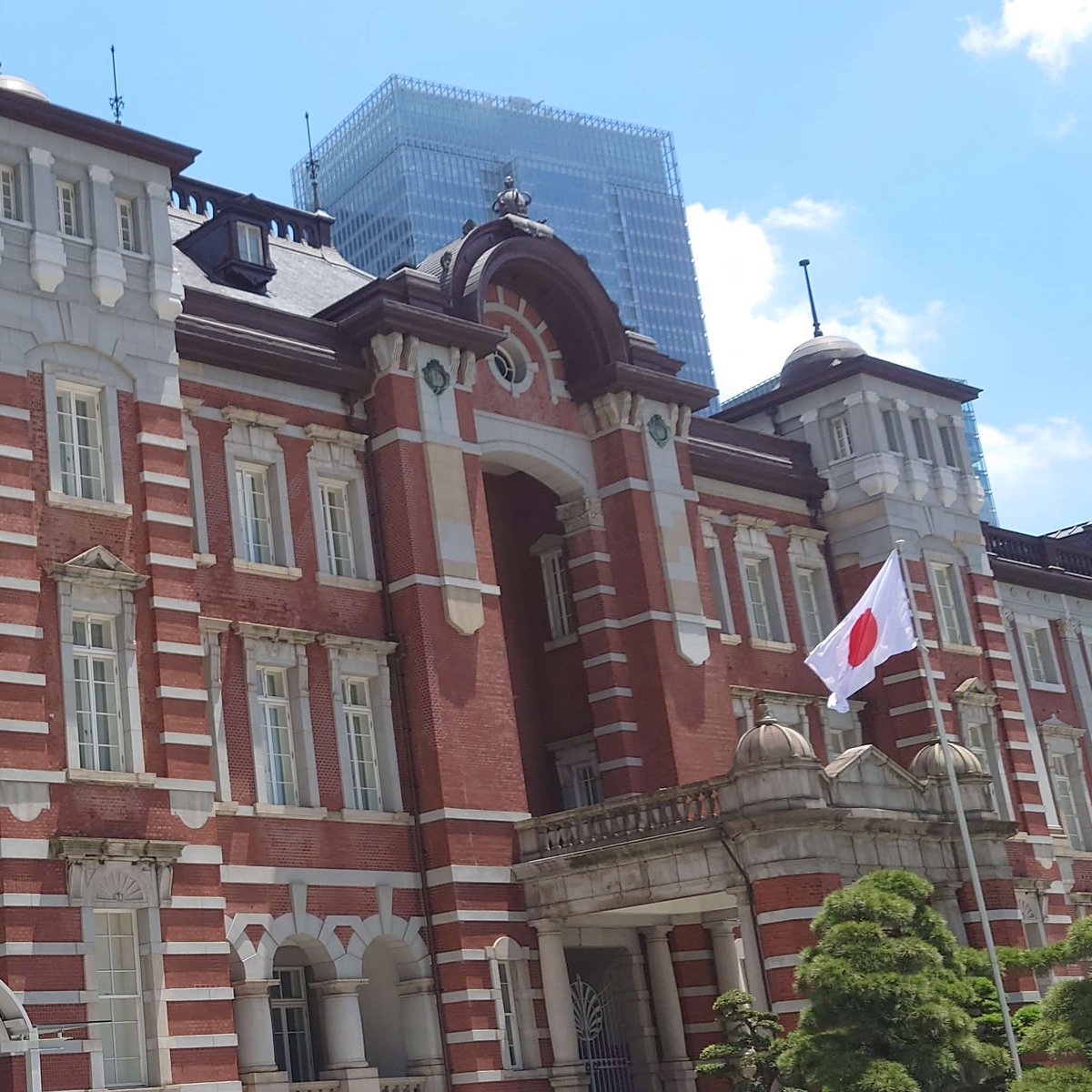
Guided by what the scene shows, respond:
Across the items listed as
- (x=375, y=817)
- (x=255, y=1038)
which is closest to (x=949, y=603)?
(x=375, y=817)

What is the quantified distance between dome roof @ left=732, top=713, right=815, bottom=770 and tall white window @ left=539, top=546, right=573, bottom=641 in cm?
811

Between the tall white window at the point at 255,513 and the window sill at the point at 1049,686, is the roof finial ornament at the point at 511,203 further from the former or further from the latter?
the window sill at the point at 1049,686

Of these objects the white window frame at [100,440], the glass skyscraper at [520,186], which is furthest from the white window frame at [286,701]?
the glass skyscraper at [520,186]

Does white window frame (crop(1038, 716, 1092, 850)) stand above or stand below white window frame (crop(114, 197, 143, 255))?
below

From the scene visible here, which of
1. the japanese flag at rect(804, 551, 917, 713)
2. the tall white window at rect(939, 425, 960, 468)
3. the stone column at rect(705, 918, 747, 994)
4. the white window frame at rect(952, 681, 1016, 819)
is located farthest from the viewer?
the tall white window at rect(939, 425, 960, 468)

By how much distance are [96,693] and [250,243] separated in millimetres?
10917

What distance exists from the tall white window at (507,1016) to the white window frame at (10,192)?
13426 millimetres

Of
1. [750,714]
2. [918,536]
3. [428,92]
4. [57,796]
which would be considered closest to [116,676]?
[57,796]

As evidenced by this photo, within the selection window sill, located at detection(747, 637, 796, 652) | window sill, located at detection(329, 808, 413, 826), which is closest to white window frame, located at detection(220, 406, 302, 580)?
window sill, located at detection(329, 808, 413, 826)

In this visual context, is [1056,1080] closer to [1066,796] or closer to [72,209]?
[72,209]

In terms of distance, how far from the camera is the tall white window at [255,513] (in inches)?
1177

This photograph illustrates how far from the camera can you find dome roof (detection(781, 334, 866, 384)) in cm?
4169

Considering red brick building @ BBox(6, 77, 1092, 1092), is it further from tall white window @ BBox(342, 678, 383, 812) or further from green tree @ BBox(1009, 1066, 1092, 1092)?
green tree @ BBox(1009, 1066, 1092, 1092)

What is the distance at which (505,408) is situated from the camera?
34.3 meters
